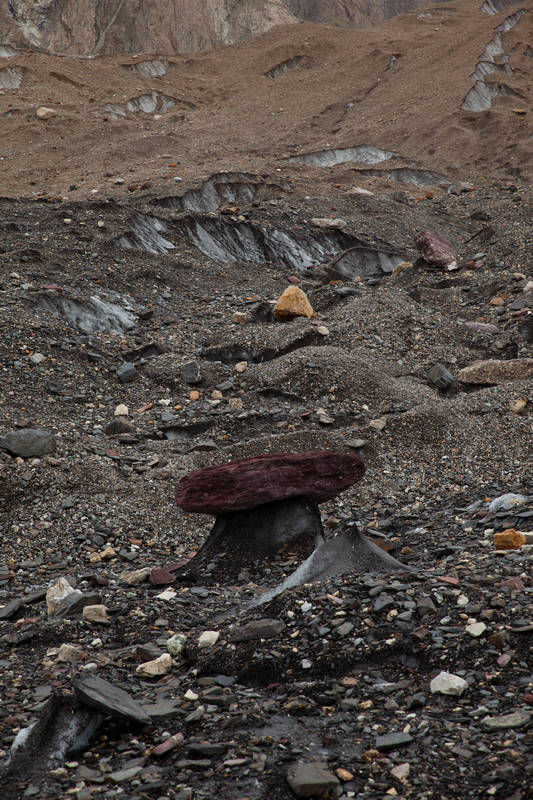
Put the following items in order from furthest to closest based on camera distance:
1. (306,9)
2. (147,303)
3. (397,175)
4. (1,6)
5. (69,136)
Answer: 1. (306,9)
2. (1,6)
3. (69,136)
4. (397,175)
5. (147,303)

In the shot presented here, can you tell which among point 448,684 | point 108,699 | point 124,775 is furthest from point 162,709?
point 448,684

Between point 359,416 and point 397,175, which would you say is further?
point 397,175

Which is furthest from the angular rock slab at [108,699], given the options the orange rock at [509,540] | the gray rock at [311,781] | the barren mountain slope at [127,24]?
the barren mountain slope at [127,24]

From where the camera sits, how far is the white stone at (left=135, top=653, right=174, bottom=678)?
317cm

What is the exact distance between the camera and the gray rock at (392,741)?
244 cm

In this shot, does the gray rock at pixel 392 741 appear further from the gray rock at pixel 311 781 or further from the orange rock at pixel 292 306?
the orange rock at pixel 292 306

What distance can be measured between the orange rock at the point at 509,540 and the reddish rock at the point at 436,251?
311 inches

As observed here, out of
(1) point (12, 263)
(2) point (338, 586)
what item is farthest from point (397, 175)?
(2) point (338, 586)

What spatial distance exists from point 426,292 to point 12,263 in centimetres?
567

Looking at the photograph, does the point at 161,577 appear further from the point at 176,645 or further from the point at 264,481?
the point at 176,645

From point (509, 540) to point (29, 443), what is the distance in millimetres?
3802

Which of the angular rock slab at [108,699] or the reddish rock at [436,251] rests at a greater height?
the angular rock slab at [108,699]

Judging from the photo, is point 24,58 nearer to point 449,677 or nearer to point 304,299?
point 304,299

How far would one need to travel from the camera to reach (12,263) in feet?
31.9
